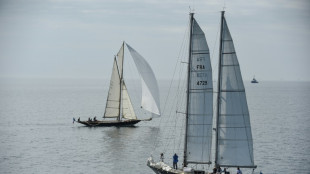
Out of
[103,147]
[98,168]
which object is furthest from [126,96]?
[98,168]

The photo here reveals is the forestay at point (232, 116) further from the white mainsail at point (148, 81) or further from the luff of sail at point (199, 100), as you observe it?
the white mainsail at point (148, 81)

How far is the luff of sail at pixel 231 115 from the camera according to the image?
153 ft

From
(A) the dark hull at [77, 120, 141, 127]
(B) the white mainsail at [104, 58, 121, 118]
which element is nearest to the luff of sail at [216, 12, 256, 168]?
(A) the dark hull at [77, 120, 141, 127]

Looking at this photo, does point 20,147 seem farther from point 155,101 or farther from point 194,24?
point 194,24

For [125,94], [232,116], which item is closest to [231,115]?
[232,116]

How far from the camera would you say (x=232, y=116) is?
47.4 m

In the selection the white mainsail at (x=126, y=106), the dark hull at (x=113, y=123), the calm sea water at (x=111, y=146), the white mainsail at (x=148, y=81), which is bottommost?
the calm sea water at (x=111, y=146)

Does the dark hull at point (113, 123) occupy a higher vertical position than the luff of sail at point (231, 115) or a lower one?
lower

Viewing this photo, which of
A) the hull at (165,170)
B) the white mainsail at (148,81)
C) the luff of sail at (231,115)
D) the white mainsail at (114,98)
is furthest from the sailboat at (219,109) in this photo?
the white mainsail at (114,98)

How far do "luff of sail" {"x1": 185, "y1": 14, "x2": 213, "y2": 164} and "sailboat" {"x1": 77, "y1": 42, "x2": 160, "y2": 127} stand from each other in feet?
171

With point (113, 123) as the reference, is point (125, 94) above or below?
above

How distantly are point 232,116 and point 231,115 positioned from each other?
0.13 meters

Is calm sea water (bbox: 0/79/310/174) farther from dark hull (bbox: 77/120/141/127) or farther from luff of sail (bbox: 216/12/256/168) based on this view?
luff of sail (bbox: 216/12/256/168)

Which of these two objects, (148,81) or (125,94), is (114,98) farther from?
(148,81)
